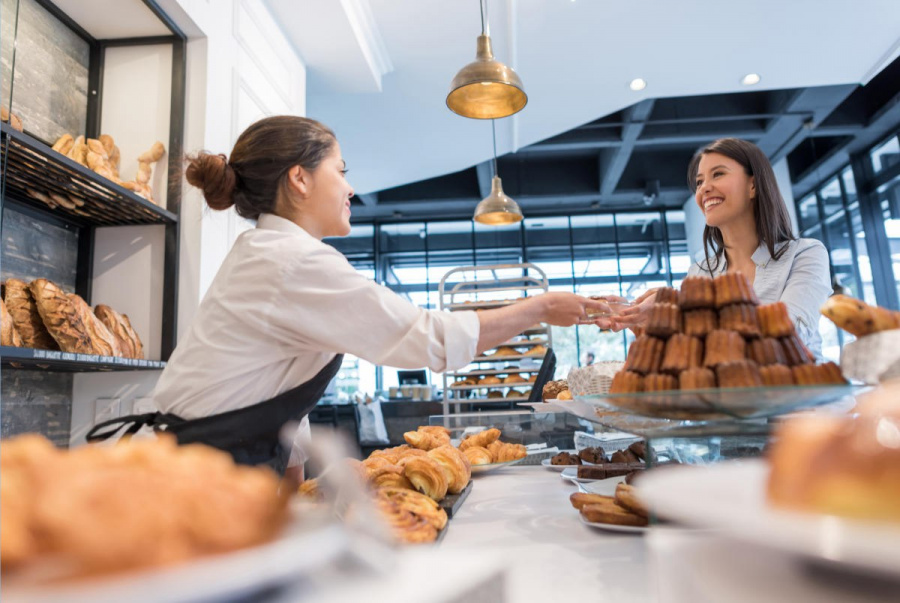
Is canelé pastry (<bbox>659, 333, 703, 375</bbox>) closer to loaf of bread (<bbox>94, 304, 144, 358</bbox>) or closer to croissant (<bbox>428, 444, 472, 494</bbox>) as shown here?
croissant (<bbox>428, 444, 472, 494</bbox>)

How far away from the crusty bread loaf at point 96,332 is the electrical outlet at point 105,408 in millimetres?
349

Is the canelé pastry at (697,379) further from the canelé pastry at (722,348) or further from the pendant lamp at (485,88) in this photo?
the pendant lamp at (485,88)

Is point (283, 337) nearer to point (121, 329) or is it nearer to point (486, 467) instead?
point (486, 467)

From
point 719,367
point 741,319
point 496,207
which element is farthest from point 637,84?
point 719,367

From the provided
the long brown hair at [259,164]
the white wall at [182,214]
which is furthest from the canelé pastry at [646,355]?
the white wall at [182,214]

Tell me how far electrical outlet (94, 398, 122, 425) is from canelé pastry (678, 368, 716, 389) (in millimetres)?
2518

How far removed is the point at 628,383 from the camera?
802 mm

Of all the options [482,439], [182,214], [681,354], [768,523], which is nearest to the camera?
[768,523]

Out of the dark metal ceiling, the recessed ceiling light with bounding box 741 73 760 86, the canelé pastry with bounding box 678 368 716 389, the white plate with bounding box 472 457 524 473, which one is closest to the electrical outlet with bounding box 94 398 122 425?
the white plate with bounding box 472 457 524 473

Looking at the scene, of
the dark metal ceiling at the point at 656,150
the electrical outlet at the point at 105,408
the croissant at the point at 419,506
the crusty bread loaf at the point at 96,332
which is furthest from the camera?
the dark metal ceiling at the point at 656,150

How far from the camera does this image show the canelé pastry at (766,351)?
0.74 m

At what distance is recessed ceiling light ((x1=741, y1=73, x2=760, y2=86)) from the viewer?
5609mm

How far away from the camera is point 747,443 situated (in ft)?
2.30

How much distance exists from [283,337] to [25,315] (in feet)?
4.28
